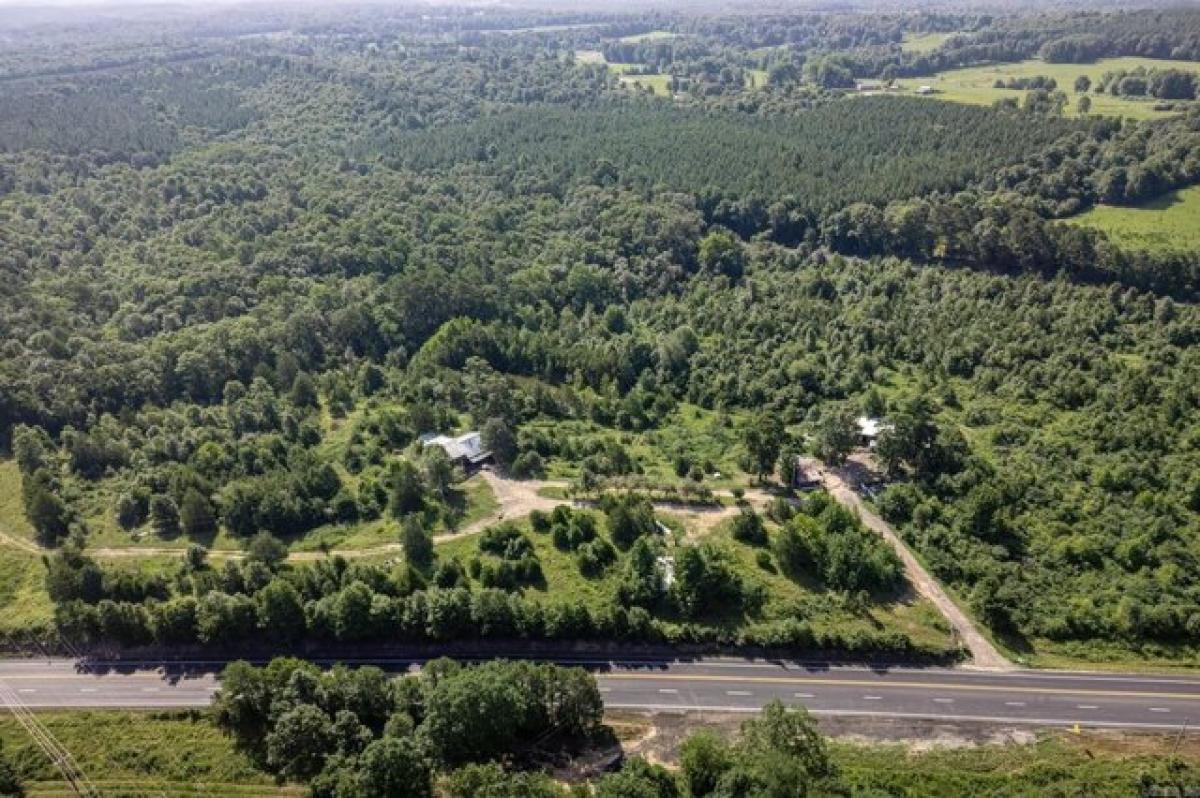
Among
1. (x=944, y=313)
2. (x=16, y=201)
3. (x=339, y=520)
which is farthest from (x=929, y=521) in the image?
(x=16, y=201)

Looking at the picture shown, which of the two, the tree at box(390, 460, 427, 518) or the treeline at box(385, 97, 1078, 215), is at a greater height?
the treeline at box(385, 97, 1078, 215)

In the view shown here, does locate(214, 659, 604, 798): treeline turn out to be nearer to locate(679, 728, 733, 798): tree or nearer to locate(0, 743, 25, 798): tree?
locate(679, 728, 733, 798): tree

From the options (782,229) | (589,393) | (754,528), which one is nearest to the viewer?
(754,528)

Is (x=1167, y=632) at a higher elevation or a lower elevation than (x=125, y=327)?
lower

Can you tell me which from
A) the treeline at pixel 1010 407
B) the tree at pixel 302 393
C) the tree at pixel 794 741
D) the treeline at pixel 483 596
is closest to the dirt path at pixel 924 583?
the treeline at pixel 1010 407

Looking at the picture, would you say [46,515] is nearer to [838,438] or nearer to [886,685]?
[886,685]

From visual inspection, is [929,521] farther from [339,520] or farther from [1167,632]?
[339,520]

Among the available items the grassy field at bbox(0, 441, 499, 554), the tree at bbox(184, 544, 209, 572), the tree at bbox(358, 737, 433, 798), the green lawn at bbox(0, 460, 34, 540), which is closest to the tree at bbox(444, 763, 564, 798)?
the tree at bbox(358, 737, 433, 798)
